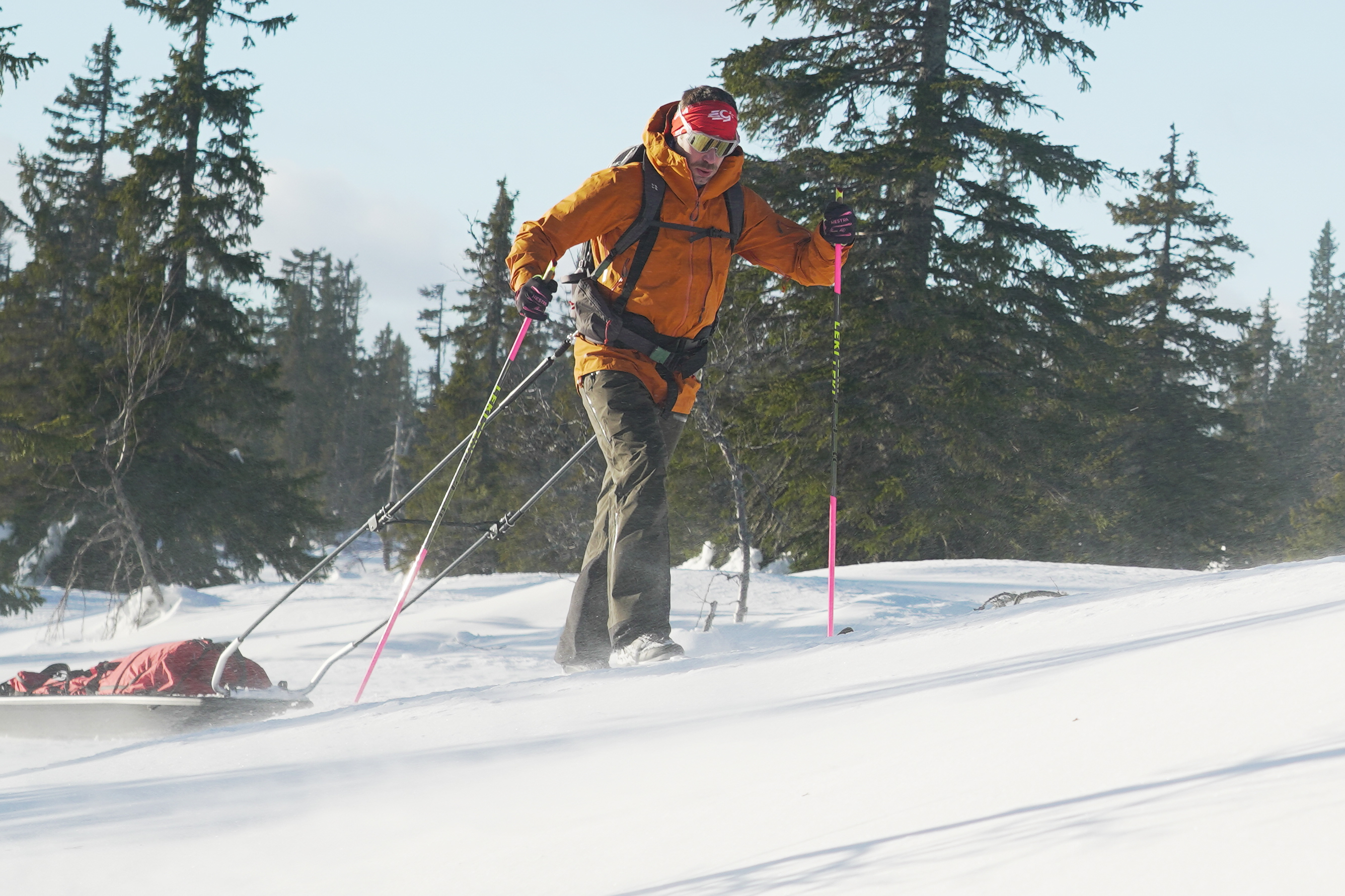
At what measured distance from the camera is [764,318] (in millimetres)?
15305

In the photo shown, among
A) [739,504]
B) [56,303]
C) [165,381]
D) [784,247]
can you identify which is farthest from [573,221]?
[56,303]

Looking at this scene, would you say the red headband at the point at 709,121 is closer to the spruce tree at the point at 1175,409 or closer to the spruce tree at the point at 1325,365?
the spruce tree at the point at 1175,409

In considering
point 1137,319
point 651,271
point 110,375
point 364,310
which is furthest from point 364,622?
point 364,310

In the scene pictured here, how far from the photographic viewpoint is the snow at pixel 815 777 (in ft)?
4.92

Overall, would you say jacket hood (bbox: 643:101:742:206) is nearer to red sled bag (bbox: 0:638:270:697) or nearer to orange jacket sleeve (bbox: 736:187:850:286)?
orange jacket sleeve (bbox: 736:187:850:286)

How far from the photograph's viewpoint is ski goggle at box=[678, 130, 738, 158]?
4.04 metres

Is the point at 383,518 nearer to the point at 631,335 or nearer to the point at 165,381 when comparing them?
the point at 631,335

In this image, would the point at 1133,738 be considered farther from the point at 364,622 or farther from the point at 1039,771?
the point at 364,622

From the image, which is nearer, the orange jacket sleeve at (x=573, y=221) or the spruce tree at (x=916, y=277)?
the orange jacket sleeve at (x=573, y=221)

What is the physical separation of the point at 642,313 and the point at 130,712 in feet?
9.90

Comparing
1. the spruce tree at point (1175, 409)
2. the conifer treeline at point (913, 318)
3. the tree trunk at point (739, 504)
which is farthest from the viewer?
the spruce tree at point (1175, 409)

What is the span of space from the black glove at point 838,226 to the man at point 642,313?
0.38m

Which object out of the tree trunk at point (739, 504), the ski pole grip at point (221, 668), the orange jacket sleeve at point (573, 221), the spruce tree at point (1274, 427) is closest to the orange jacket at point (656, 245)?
the orange jacket sleeve at point (573, 221)

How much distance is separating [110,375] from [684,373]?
58.2 feet
